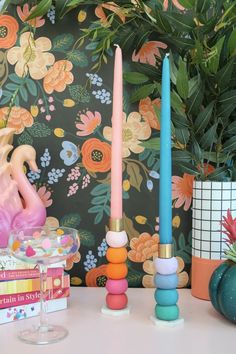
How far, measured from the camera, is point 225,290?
71 centimetres

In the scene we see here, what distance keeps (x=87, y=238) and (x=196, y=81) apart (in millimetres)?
362

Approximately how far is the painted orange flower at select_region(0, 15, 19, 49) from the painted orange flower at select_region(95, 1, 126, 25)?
0.16 meters

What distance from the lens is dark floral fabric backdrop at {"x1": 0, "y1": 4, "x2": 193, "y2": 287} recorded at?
0.95m

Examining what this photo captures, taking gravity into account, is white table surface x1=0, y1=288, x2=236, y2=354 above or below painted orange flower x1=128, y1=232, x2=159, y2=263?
below

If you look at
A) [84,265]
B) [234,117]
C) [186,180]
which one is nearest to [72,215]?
[84,265]

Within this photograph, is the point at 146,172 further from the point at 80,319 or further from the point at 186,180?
the point at 80,319

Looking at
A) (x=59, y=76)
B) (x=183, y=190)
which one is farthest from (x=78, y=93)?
(x=183, y=190)

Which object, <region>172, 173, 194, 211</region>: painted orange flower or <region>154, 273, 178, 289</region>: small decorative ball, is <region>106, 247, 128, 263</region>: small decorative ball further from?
<region>172, 173, 194, 211</region>: painted orange flower

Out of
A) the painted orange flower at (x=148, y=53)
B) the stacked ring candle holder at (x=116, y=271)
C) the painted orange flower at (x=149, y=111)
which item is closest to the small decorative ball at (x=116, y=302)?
the stacked ring candle holder at (x=116, y=271)

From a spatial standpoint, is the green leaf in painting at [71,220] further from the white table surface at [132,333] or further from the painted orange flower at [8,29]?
the painted orange flower at [8,29]

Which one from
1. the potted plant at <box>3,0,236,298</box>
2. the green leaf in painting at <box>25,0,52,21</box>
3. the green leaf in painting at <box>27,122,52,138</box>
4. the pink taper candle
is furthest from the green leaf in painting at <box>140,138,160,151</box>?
the green leaf in painting at <box>25,0,52,21</box>

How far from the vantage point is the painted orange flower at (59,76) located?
96cm

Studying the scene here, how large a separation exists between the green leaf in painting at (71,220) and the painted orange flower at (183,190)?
7.6 inches

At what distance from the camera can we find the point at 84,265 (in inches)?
37.7
